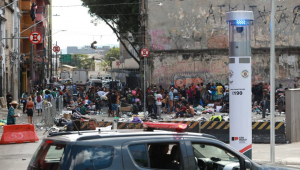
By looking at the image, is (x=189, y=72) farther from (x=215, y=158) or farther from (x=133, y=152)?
(x=133, y=152)

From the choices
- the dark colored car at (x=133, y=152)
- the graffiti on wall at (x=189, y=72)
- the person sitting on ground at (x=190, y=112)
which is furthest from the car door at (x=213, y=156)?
the graffiti on wall at (x=189, y=72)

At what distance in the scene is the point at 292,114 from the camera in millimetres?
17281

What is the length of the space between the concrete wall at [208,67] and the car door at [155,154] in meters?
30.7

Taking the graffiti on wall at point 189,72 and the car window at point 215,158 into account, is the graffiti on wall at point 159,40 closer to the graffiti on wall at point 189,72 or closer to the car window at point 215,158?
the graffiti on wall at point 189,72

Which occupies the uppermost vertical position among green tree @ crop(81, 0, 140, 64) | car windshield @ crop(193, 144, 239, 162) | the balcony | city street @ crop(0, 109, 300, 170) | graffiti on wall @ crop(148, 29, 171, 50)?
the balcony

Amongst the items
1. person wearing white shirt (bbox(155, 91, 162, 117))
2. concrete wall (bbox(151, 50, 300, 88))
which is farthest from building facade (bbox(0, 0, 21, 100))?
person wearing white shirt (bbox(155, 91, 162, 117))

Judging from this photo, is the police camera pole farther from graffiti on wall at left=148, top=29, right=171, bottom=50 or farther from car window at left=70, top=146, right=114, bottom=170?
graffiti on wall at left=148, top=29, right=171, bottom=50

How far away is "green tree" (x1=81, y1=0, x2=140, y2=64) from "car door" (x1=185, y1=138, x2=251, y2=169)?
37.4 metres

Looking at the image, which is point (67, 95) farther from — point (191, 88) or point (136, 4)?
point (136, 4)

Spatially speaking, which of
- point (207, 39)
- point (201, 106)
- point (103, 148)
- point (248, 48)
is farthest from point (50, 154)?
point (207, 39)

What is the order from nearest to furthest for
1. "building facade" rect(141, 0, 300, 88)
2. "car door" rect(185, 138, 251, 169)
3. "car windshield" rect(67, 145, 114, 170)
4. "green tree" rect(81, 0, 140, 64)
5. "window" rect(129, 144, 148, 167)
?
1. "car windshield" rect(67, 145, 114, 170)
2. "window" rect(129, 144, 148, 167)
3. "car door" rect(185, 138, 251, 169)
4. "building facade" rect(141, 0, 300, 88)
5. "green tree" rect(81, 0, 140, 64)

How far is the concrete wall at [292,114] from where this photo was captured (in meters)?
17.3

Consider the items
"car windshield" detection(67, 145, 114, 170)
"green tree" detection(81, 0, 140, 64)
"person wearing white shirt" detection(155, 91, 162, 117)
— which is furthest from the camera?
"green tree" detection(81, 0, 140, 64)

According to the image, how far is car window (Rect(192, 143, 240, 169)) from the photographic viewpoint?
6020 millimetres
